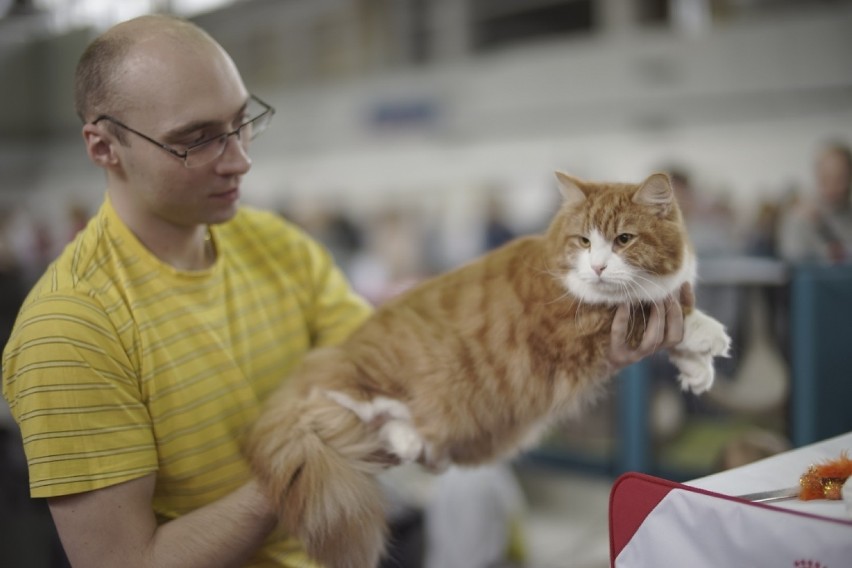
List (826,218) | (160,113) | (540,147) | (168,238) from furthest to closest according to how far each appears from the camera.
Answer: (540,147)
(826,218)
(168,238)
(160,113)

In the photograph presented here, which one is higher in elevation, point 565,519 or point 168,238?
point 168,238

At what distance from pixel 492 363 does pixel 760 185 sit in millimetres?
6401

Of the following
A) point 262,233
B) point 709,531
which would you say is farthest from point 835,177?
point 709,531

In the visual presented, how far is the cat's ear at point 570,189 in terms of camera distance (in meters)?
1.14

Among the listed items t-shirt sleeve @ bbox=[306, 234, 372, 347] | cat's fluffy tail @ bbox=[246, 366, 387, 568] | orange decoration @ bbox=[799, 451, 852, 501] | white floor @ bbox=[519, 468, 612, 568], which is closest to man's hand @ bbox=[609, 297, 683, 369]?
orange decoration @ bbox=[799, 451, 852, 501]

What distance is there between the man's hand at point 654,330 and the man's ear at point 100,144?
88cm

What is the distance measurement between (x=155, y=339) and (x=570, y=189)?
736 millimetres

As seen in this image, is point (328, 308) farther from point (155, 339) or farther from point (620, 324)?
point (620, 324)

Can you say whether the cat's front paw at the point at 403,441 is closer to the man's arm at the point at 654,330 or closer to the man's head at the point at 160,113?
the man's arm at the point at 654,330

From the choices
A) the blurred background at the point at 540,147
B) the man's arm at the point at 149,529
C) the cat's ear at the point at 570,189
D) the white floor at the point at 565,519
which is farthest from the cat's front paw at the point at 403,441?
the white floor at the point at 565,519

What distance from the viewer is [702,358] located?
1085mm

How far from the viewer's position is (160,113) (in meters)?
1.14

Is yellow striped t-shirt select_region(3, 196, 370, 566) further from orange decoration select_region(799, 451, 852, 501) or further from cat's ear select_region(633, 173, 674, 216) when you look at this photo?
orange decoration select_region(799, 451, 852, 501)

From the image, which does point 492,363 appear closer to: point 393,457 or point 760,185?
point 393,457
